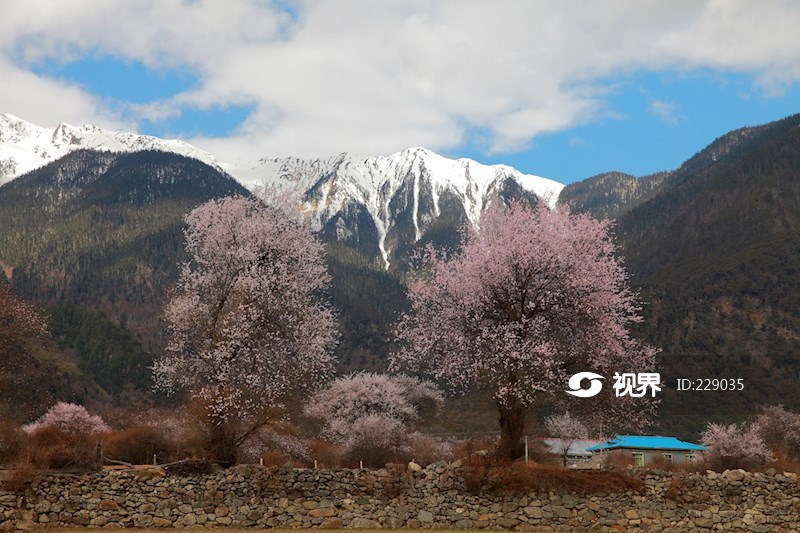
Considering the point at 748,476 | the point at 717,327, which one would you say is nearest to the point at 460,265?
the point at 748,476

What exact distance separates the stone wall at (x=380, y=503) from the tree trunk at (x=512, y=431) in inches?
113

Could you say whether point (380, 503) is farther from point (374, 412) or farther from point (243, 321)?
point (374, 412)

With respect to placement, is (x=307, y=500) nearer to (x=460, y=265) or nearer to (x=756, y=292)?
(x=460, y=265)

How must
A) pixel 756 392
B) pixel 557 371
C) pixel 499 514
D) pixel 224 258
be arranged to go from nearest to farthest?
1. pixel 499 514
2. pixel 557 371
3. pixel 224 258
4. pixel 756 392

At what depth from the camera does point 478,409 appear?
410 feet

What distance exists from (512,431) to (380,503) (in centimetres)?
680

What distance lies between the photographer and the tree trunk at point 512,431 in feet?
117

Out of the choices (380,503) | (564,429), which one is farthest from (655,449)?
(380,503)

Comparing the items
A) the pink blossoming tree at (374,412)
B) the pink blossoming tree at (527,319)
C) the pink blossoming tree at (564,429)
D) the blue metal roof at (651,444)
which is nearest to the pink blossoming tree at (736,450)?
the pink blossoming tree at (564,429)

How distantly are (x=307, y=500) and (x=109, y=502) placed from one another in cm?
802

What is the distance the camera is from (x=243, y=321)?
38062mm

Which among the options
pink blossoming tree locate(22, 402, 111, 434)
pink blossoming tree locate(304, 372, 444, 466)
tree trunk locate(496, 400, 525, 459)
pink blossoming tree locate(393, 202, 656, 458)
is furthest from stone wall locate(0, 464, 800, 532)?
pink blossoming tree locate(22, 402, 111, 434)

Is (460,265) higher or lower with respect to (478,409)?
higher

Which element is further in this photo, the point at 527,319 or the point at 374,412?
the point at 374,412
